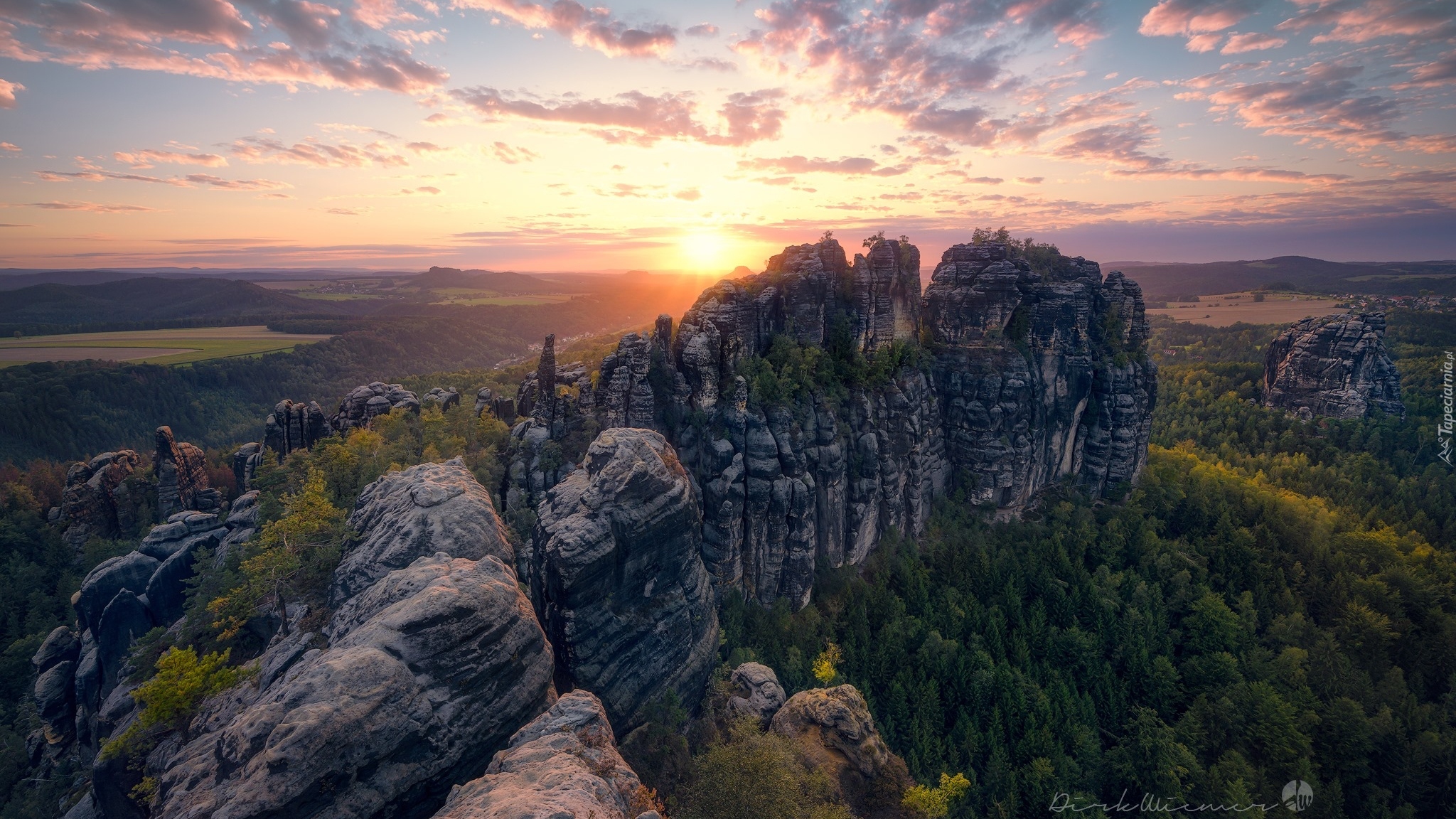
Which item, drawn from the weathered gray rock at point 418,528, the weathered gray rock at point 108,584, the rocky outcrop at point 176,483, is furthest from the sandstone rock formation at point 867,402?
the rocky outcrop at point 176,483

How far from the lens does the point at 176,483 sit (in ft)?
166

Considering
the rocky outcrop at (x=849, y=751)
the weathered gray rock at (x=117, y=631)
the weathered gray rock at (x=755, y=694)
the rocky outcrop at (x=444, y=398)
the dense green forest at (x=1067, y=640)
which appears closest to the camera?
the rocky outcrop at (x=849, y=751)

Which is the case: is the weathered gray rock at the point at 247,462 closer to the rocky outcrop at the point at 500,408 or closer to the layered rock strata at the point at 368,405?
the layered rock strata at the point at 368,405

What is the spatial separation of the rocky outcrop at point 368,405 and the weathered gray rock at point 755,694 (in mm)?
37513

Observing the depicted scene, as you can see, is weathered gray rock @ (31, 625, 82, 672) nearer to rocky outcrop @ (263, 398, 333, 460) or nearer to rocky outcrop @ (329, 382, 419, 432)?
rocky outcrop @ (263, 398, 333, 460)

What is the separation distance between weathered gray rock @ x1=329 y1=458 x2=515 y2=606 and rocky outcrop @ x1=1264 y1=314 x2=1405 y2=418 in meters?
125

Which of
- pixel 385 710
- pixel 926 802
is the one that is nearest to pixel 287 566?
pixel 385 710

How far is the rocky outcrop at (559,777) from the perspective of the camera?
1274 cm

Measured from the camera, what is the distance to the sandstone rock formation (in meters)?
42.3

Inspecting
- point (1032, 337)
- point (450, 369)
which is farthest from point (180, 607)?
point (450, 369)

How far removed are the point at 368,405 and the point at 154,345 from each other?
153m

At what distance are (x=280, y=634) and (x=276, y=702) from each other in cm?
1168

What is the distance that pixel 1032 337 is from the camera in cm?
5875

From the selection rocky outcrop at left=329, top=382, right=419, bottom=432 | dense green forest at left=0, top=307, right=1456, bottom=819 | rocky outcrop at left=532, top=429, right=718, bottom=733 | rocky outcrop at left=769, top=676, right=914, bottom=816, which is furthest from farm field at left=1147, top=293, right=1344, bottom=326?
rocky outcrop at left=329, top=382, right=419, bottom=432
